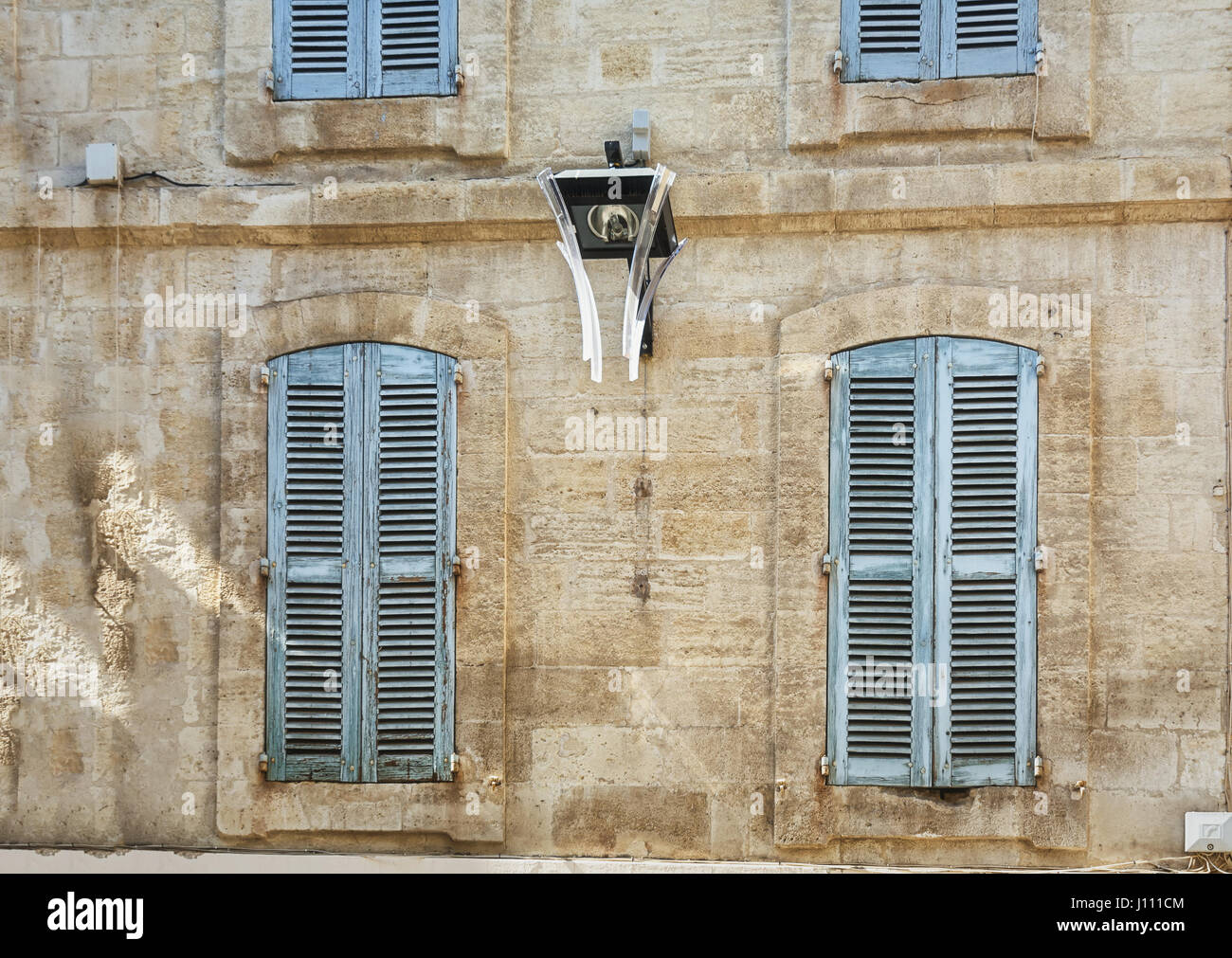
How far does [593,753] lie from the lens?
6703 mm

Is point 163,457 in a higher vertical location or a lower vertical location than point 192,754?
higher

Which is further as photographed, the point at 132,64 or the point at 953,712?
the point at 132,64

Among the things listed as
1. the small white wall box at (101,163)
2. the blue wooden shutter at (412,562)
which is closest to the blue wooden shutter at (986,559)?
the blue wooden shutter at (412,562)

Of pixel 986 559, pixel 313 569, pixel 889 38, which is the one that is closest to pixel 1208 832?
pixel 986 559

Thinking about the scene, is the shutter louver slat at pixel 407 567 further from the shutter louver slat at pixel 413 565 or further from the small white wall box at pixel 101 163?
the small white wall box at pixel 101 163

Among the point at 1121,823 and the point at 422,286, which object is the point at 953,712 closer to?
the point at 1121,823

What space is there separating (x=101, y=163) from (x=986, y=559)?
4.81m

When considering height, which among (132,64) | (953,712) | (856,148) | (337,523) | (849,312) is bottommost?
(953,712)

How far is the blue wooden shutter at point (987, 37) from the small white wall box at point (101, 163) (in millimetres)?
4176

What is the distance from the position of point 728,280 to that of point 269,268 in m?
2.34

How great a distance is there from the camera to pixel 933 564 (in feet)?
21.7

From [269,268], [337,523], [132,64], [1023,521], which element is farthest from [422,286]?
[1023,521]

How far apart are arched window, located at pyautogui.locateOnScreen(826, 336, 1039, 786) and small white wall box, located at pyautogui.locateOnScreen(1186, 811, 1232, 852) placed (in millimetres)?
754

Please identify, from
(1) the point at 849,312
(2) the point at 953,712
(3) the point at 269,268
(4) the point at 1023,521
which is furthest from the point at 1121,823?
(3) the point at 269,268
